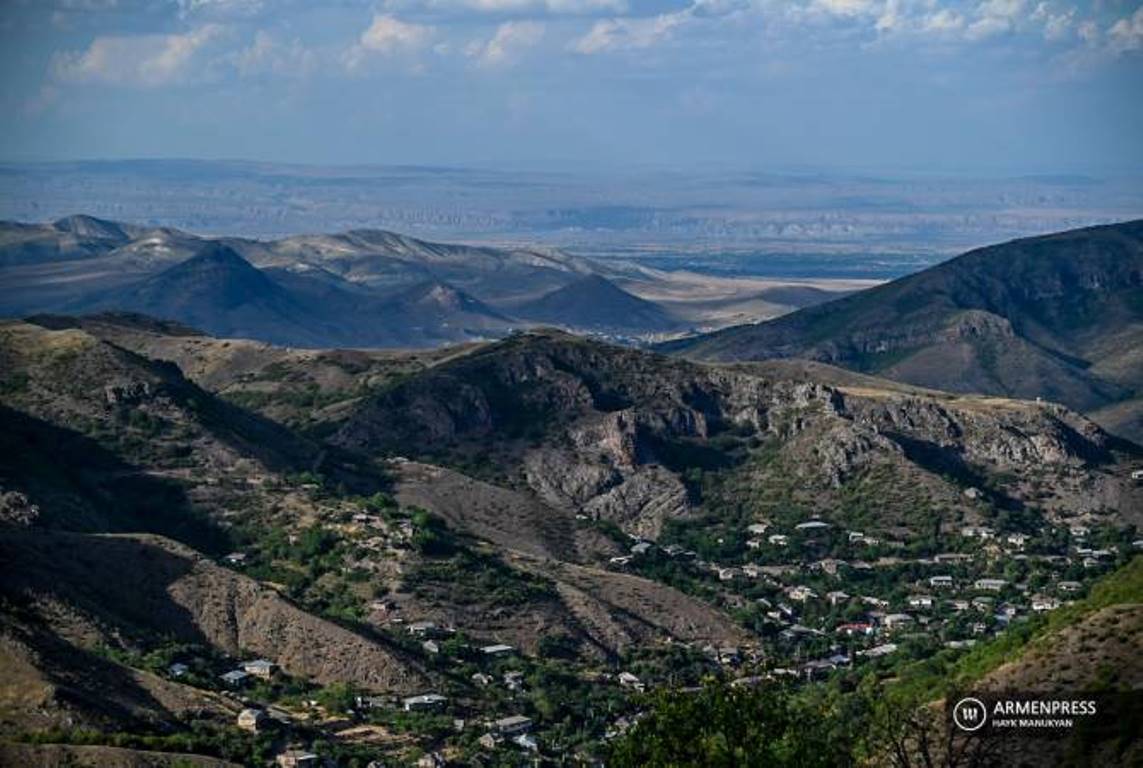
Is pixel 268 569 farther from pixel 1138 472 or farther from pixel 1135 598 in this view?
pixel 1138 472

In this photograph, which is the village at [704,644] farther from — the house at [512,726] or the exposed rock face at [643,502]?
the exposed rock face at [643,502]

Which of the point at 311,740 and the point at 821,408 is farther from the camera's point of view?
the point at 821,408

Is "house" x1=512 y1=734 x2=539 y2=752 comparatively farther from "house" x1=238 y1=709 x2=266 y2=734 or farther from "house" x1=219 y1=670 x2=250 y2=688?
"house" x1=219 y1=670 x2=250 y2=688

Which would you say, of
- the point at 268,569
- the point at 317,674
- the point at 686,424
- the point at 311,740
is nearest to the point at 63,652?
the point at 311,740

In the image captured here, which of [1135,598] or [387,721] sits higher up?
[1135,598]

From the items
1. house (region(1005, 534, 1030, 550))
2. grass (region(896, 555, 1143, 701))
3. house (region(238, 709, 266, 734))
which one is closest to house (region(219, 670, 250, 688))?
house (region(238, 709, 266, 734))

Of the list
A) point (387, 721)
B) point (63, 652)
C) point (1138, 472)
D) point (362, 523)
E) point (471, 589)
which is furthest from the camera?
point (1138, 472)

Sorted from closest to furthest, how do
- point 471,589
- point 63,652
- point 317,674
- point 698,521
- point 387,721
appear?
point 63,652
point 387,721
point 317,674
point 471,589
point 698,521

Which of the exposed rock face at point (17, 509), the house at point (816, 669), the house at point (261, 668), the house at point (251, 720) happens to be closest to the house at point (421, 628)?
the house at point (261, 668)

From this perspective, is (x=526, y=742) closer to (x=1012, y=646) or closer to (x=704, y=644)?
(x=1012, y=646)
